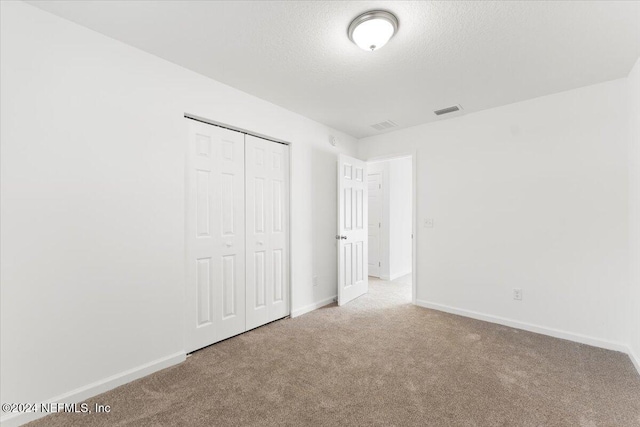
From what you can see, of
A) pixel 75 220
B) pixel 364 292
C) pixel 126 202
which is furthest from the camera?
pixel 364 292

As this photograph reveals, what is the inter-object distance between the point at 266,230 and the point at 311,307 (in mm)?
1235

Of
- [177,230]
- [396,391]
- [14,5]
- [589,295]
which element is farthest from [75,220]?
[589,295]

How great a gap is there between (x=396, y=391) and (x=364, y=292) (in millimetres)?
2400

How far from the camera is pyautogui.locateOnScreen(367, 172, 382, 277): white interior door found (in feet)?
18.1

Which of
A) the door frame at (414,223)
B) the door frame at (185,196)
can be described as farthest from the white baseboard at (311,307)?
the door frame at (414,223)

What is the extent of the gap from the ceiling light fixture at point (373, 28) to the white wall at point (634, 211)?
212cm

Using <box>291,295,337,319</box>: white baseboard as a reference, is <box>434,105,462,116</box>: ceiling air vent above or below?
above

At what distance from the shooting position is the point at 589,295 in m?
2.64

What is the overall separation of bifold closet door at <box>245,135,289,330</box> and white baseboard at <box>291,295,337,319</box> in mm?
125

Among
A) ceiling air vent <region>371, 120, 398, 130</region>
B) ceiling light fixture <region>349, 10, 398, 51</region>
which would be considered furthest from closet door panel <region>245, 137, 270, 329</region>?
ceiling air vent <region>371, 120, 398, 130</region>

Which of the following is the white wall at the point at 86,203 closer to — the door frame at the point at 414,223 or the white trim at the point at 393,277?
the door frame at the point at 414,223

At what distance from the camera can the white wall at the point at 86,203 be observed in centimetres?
162

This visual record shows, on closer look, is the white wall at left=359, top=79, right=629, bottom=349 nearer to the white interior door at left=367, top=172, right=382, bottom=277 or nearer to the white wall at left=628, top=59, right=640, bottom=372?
the white wall at left=628, top=59, right=640, bottom=372

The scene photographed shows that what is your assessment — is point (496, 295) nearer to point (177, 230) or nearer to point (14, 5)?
point (177, 230)
